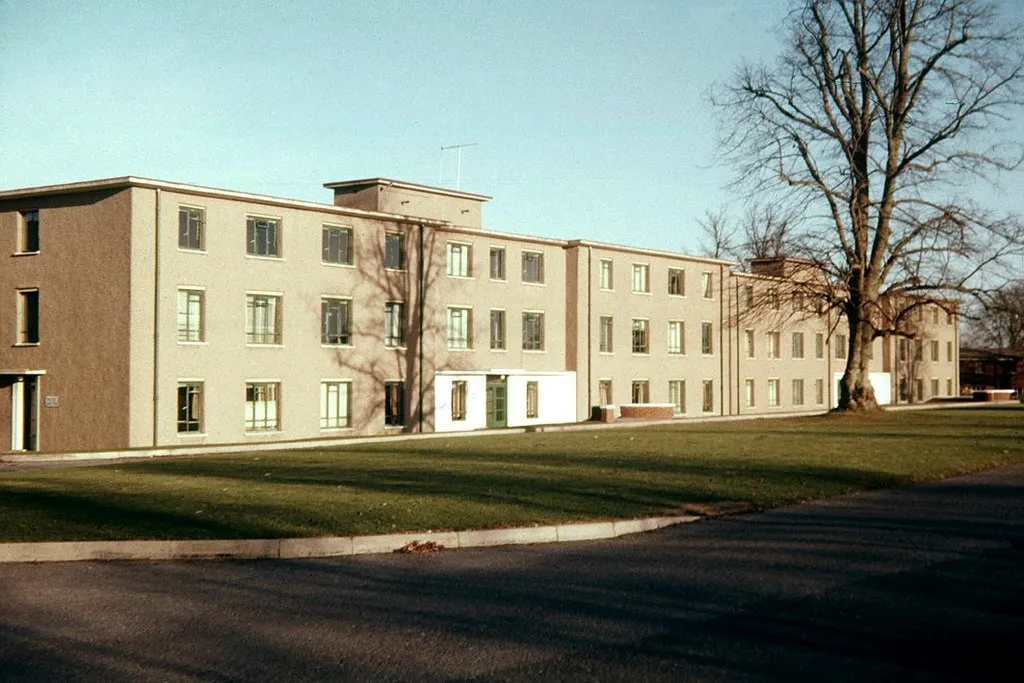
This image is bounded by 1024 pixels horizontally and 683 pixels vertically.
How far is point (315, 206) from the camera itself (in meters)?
43.8

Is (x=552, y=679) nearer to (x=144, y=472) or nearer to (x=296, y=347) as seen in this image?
(x=144, y=472)

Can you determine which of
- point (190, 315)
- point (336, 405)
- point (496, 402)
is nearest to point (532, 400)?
point (496, 402)

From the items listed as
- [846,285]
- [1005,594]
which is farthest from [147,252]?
[1005,594]

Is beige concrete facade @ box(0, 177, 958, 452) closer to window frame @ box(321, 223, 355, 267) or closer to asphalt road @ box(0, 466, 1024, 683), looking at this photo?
window frame @ box(321, 223, 355, 267)

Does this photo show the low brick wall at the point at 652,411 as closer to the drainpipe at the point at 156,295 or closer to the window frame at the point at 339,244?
the window frame at the point at 339,244

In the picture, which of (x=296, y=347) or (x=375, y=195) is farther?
(x=375, y=195)

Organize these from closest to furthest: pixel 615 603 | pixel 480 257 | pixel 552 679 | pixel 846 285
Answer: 1. pixel 552 679
2. pixel 615 603
3. pixel 846 285
4. pixel 480 257

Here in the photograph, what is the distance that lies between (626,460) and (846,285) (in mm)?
21377

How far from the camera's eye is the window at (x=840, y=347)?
262 feet

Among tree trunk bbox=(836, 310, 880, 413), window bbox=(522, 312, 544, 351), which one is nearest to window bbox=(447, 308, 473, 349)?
window bbox=(522, 312, 544, 351)

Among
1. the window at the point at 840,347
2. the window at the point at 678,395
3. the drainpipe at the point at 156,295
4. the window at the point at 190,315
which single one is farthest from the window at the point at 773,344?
the drainpipe at the point at 156,295

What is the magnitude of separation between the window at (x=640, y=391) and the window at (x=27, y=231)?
3161 centimetres

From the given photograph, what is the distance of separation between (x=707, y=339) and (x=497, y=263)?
59.0ft

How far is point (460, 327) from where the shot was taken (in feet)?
169
